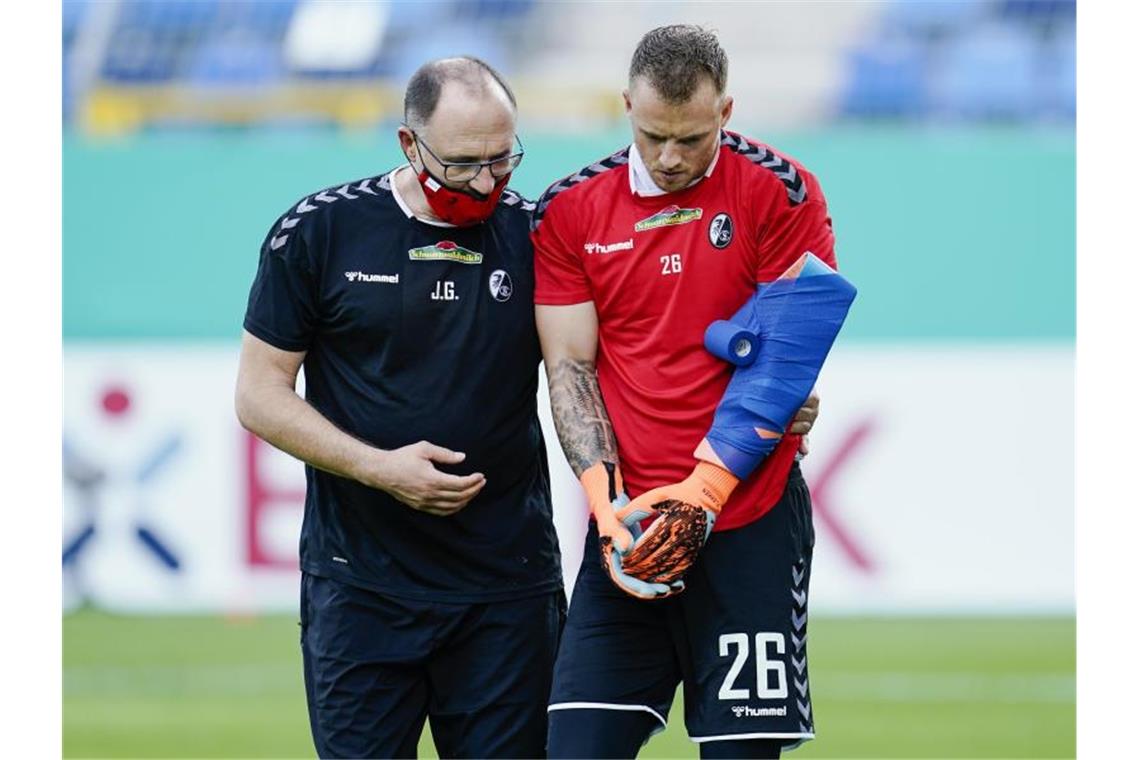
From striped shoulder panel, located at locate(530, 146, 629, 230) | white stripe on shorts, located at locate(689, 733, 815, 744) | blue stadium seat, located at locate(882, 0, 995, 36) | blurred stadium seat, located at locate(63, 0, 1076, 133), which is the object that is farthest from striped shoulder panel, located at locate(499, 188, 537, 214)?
blue stadium seat, located at locate(882, 0, 995, 36)

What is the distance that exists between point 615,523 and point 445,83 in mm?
1107

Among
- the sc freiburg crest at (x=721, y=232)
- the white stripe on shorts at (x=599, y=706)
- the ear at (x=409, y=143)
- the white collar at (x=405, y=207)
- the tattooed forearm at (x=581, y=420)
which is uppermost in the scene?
the ear at (x=409, y=143)

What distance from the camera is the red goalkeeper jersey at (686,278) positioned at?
397 cm

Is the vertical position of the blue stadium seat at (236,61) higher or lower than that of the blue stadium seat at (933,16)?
lower

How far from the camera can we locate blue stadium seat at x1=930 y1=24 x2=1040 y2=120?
38.1ft

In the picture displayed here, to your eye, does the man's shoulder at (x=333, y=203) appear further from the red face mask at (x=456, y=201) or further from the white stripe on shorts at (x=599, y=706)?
the white stripe on shorts at (x=599, y=706)

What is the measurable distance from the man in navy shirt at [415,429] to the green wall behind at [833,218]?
6.16 meters

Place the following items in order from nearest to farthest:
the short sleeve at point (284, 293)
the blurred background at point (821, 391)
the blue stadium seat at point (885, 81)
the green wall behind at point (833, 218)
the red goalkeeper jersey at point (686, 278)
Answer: the red goalkeeper jersey at point (686, 278) → the short sleeve at point (284, 293) → the blurred background at point (821, 391) → the green wall behind at point (833, 218) → the blue stadium seat at point (885, 81)

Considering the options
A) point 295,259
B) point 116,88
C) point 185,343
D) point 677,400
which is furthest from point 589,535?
A: point 116,88

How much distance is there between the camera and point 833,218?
1051 cm

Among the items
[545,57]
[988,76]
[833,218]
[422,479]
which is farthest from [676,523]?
[545,57]

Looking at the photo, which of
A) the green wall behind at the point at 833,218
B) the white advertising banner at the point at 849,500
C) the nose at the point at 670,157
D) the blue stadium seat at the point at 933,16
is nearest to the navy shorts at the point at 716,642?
the nose at the point at 670,157

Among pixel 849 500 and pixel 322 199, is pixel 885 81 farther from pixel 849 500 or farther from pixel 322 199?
pixel 322 199

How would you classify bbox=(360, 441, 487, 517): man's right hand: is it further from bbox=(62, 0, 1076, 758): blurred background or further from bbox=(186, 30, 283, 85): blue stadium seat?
bbox=(186, 30, 283, 85): blue stadium seat
